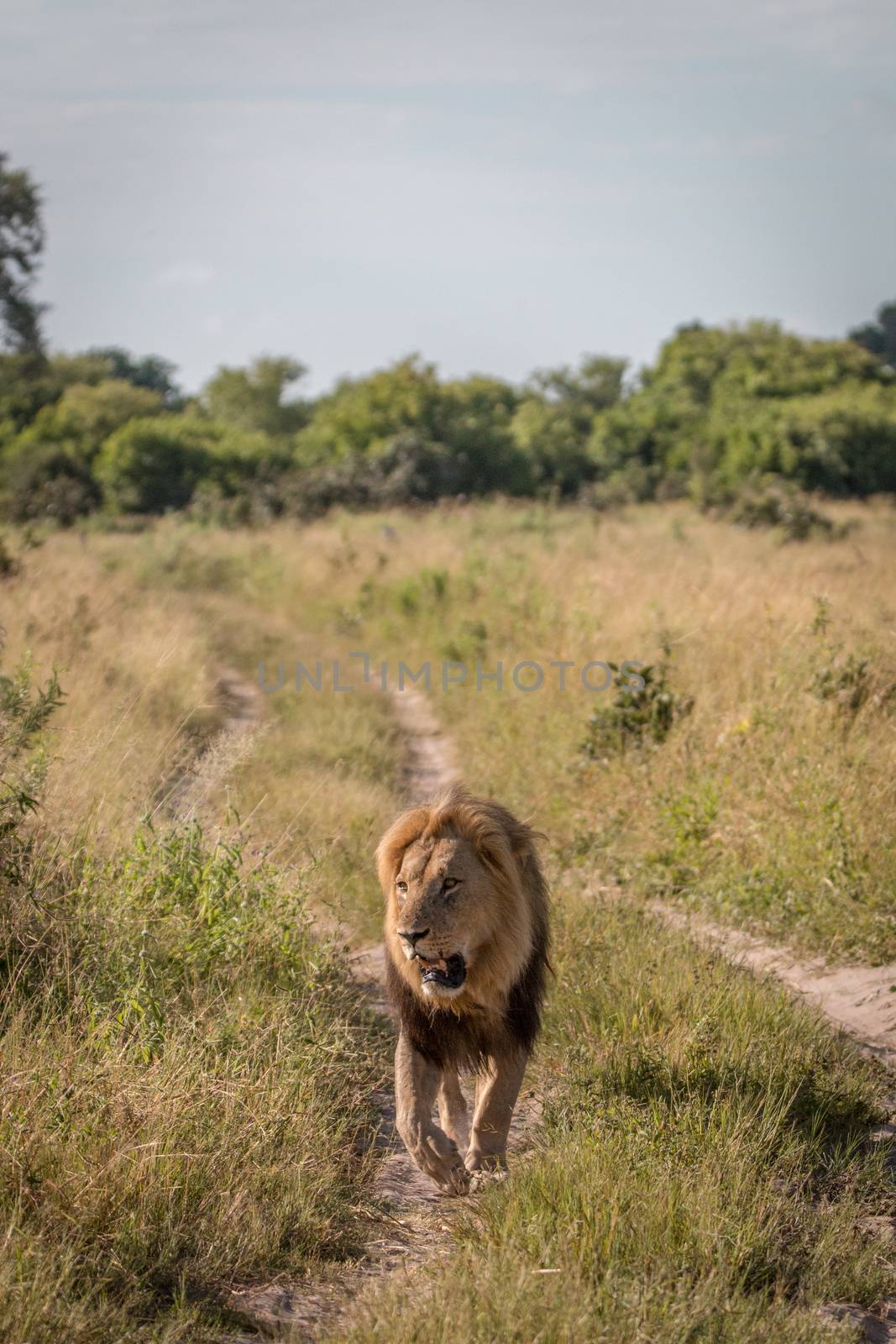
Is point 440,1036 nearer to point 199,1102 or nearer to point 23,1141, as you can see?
point 199,1102

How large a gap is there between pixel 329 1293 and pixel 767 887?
4.08 m

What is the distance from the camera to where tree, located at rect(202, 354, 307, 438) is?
5722 centimetres

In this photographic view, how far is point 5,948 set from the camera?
14.8ft

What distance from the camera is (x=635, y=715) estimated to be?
30.0 feet

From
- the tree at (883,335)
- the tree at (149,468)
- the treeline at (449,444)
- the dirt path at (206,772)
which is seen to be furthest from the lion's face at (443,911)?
the tree at (883,335)

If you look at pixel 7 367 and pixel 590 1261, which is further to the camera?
pixel 7 367

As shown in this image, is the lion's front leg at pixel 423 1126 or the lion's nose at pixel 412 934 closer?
the lion's nose at pixel 412 934

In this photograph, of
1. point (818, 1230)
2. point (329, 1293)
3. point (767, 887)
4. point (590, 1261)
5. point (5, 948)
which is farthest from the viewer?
point (767, 887)

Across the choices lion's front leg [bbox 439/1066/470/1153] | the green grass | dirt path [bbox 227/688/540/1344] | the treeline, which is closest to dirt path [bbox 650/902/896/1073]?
the green grass

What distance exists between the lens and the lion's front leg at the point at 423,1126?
3748 millimetres

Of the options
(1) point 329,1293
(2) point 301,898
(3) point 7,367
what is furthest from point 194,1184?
(3) point 7,367

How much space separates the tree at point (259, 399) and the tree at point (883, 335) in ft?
145

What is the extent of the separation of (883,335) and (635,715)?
8605 centimetres

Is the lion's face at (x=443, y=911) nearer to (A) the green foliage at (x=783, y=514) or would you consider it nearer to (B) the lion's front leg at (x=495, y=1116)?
(B) the lion's front leg at (x=495, y=1116)
